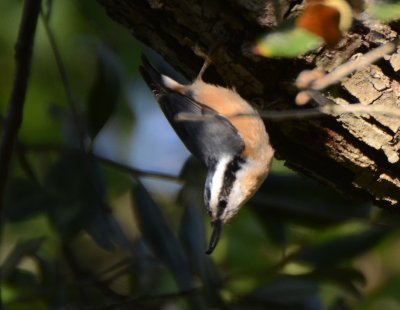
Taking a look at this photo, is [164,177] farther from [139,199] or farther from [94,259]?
[94,259]

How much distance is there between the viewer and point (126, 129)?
4.80m

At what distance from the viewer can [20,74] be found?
2854mm

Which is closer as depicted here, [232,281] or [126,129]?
[232,281]

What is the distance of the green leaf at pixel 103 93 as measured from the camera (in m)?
3.33

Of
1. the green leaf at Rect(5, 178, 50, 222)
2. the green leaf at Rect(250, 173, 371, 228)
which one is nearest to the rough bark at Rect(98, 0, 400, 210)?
the green leaf at Rect(250, 173, 371, 228)

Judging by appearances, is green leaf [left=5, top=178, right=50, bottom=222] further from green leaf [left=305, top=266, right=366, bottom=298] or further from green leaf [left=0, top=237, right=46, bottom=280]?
green leaf [left=305, top=266, right=366, bottom=298]

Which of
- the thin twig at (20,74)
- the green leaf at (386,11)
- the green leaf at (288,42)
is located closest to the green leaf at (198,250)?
the thin twig at (20,74)

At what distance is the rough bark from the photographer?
229 centimetres

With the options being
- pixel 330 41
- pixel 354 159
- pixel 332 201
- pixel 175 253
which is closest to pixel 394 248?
pixel 332 201

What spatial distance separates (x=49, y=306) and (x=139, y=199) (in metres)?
0.55

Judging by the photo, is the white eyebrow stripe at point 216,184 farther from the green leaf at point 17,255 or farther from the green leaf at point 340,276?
the green leaf at point 17,255

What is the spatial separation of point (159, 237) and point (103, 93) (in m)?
0.53

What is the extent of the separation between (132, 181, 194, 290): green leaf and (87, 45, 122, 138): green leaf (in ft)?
0.91

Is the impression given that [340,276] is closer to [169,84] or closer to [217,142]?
[217,142]
